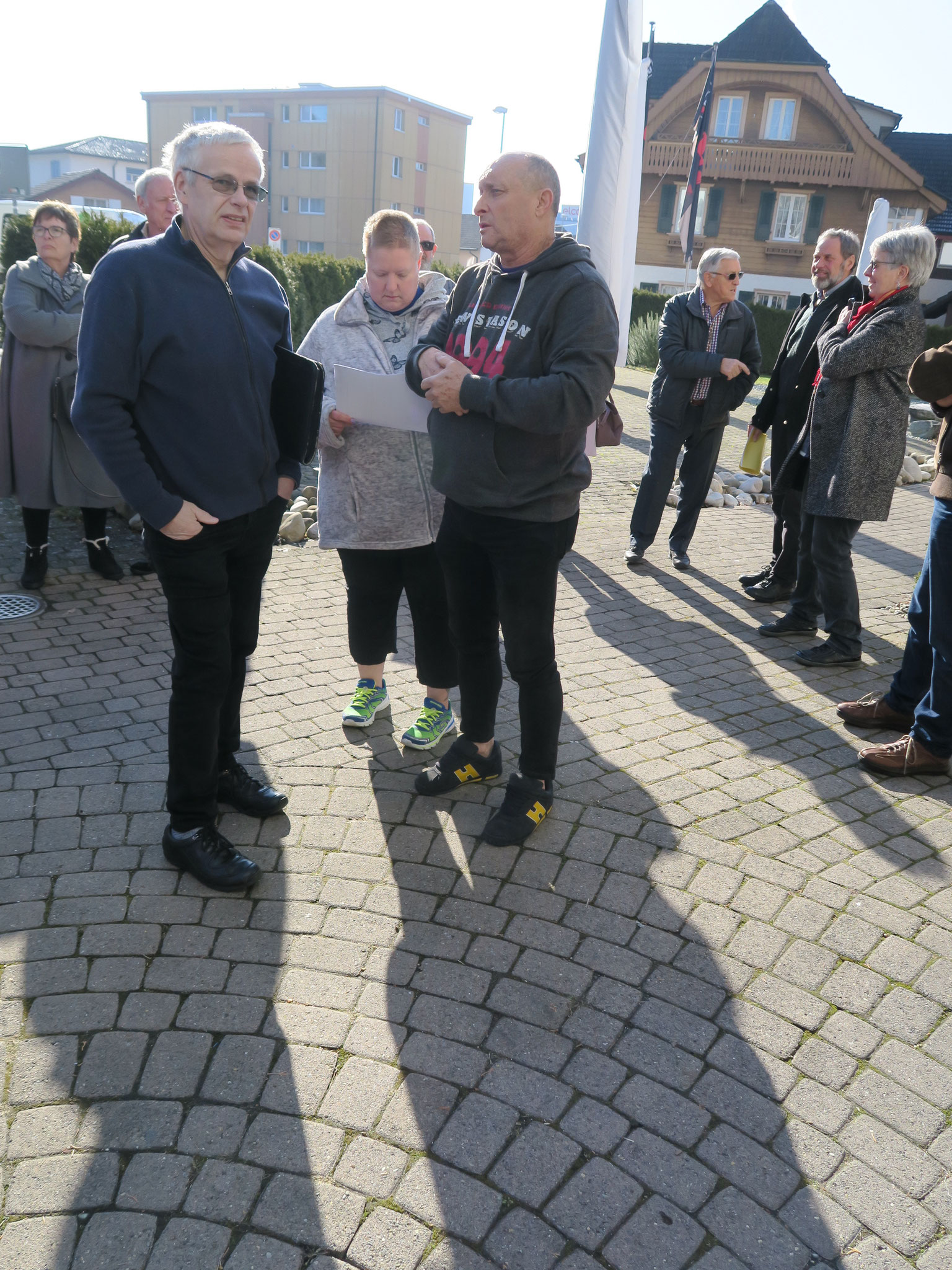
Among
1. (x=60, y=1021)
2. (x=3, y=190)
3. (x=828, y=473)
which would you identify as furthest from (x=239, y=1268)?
(x=3, y=190)

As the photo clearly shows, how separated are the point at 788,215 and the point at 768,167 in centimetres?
195

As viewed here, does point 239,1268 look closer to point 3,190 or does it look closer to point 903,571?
point 903,571

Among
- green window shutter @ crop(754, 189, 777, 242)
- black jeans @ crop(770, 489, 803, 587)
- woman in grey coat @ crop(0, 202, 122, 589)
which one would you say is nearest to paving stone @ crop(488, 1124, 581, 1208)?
black jeans @ crop(770, 489, 803, 587)

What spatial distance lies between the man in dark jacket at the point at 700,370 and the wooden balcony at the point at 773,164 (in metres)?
32.0

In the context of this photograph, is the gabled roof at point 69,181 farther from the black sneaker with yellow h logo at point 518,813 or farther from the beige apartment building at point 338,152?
the black sneaker with yellow h logo at point 518,813

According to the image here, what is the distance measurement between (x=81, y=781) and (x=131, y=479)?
151 centimetres

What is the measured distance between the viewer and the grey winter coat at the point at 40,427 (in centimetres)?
590

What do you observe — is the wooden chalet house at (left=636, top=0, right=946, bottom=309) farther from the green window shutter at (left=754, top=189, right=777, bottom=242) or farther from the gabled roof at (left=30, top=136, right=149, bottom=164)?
the gabled roof at (left=30, top=136, right=149, bottom=164)

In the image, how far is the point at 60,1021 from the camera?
2.61m

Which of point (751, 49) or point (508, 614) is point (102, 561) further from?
point (751, 49)

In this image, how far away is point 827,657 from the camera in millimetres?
5484

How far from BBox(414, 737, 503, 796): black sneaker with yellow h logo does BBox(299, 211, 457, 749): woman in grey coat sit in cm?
32

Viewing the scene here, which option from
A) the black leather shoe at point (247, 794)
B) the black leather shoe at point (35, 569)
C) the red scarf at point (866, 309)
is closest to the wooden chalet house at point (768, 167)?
the red scarf at point (866, 309)

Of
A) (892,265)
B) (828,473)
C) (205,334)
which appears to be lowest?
(828,473)
